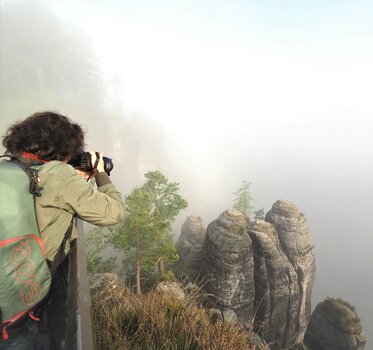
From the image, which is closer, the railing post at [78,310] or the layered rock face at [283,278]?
the railing post at [78,310]

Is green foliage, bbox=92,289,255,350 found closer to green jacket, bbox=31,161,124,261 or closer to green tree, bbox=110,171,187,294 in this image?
green jacket, bbox=31,161,124,261

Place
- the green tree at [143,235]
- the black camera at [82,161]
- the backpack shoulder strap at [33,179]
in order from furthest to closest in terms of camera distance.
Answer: the green tree at [143,235] → the black camera at [82,161] → the backpack shoulder strap at [33,179]

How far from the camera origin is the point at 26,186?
5.48 feet

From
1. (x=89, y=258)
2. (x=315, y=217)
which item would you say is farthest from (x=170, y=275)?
(x=315, y=217)

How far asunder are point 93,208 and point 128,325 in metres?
2.27

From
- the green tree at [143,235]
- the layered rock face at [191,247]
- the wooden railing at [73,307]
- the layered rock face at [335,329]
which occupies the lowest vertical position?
the layered rock face at [335,329]

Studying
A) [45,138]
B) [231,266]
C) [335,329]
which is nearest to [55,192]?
[45,138]

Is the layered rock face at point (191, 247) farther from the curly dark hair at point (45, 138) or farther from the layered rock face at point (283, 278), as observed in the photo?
the curly dark hair at point (45, 138)

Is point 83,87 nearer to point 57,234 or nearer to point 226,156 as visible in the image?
point 57,234

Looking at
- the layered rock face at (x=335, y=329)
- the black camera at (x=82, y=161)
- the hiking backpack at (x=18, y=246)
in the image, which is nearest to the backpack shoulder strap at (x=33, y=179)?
the hiking backpack at (x=18, y=246)

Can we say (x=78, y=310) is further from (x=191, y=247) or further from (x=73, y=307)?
(x=191, y=247)

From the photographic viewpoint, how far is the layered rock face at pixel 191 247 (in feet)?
87.3

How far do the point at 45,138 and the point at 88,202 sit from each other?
0.66 m

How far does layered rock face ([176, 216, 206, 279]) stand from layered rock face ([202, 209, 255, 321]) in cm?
373
